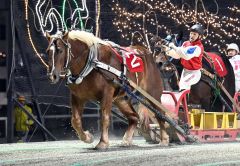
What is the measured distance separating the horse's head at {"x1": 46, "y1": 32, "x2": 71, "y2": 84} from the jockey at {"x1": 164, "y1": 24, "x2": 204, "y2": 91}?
2414 mm

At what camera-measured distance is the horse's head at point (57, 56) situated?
1063 centimetres

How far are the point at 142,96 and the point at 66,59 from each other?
77.6 inches

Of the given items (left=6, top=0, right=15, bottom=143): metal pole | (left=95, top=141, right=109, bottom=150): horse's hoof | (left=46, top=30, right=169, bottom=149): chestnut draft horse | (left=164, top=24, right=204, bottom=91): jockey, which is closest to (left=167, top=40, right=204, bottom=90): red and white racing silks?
(left=164, top=24, right=204, bottom=91): jockey

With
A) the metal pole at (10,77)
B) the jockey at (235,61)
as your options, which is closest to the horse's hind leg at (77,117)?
the metal pole at (10,77)

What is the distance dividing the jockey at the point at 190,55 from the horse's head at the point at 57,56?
7.92ft

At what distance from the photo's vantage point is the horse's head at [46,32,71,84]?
10633 millimetres

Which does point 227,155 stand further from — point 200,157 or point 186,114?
point 186,114

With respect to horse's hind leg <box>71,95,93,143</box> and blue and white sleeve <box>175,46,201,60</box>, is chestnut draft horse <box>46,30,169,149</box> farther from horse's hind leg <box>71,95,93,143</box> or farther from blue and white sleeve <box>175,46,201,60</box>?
blue and white sleeve <box>175,46,201,60</box>

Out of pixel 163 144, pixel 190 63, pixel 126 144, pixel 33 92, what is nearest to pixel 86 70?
pixel 126 144

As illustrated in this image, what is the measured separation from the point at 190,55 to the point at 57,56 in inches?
119

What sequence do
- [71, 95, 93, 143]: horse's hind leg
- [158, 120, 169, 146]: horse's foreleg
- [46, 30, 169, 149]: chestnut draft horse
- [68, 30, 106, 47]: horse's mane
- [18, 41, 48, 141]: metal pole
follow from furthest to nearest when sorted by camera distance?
1. [18, 41, 48, 141]: metal pole
2. [158, 120, 169, 146]: horse's foreleg
3. [71, 95, 93, 143]: horse's hind leg
4. [68, 30, 106, 47]: horse's mane
5. [46, 30, 169, 149]: chestnut draft horse

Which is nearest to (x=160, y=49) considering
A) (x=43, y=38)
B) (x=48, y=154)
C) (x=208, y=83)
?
(x=208, y=83)

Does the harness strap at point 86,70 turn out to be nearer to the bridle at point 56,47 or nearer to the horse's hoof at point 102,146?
the bridle at point 56,47

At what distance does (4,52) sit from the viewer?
622 inches
